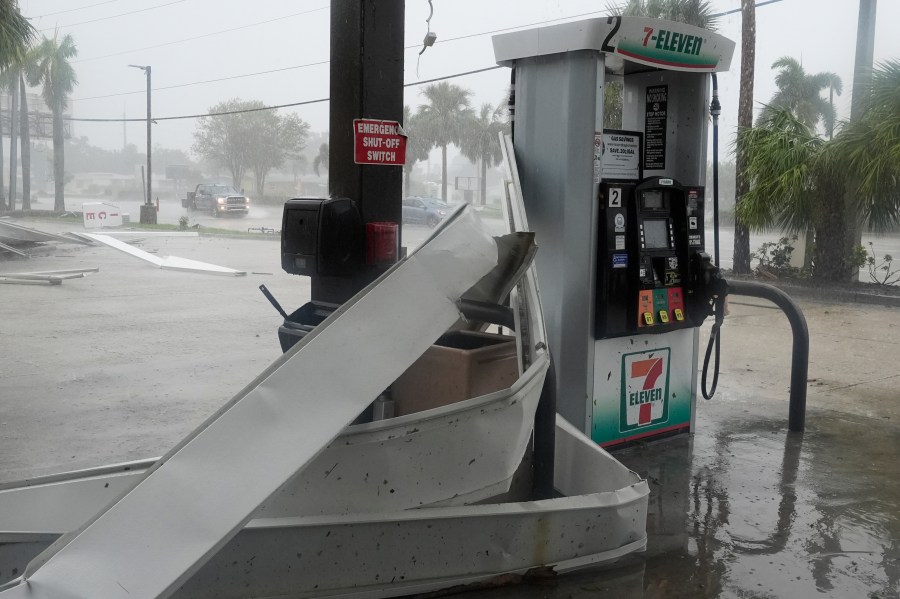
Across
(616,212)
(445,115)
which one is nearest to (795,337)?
(616,212)

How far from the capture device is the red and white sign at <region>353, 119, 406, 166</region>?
13.3ft

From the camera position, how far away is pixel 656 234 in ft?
16.2

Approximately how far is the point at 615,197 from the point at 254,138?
3729 centimetres

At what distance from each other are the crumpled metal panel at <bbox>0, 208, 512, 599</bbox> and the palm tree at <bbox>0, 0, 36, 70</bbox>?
1980 cm

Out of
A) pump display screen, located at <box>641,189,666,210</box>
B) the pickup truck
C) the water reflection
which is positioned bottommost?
the water reflection

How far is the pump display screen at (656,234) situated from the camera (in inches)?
192

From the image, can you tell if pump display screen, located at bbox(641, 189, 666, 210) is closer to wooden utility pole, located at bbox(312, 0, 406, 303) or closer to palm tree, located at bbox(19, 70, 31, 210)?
wooden utility pole, located at bbox(312, 0, 406, 303)

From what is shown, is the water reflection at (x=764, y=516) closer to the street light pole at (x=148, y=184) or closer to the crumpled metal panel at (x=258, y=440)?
the crumpled metal panel at (x=258, y=440)

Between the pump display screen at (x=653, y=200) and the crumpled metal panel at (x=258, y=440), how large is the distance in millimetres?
2027

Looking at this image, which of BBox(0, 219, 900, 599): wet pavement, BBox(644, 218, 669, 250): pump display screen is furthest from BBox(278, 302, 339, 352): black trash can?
BBox(644, 218, 669, 250): pump display screen

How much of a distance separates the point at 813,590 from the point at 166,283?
1249 centimetres

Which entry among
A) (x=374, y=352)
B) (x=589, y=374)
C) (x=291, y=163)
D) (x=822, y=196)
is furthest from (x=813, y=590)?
(x=291, y=163)

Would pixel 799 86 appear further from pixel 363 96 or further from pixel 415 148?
pixel 363 96

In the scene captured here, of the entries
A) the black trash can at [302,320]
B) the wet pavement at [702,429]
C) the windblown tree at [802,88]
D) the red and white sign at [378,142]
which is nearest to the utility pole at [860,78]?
the wet pavement at [702,429]
